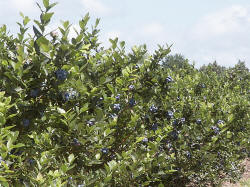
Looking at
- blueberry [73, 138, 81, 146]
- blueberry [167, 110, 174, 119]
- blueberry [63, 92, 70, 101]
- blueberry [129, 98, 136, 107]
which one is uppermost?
blueberry [167, 110, 174, 119]

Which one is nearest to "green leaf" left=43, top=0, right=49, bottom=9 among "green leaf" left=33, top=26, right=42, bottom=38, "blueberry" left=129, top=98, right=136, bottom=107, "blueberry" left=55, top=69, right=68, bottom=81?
"green leaf" left=33, top=26, right=42, bottom=38

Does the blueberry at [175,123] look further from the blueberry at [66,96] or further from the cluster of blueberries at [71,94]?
the blueberry at [66,96]

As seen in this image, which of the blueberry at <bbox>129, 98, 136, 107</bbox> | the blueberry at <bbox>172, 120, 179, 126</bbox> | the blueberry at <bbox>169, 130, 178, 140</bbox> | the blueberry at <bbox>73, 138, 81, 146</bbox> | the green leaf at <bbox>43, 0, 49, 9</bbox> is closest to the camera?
the green leaf at <bbox>43, 0, 49, 9</bbox>

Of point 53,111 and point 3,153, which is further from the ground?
point 53,111

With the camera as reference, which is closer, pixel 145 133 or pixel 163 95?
pixel 145 133

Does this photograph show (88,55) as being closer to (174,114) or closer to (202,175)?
(174,114)

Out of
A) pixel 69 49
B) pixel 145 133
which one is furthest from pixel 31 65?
pixel 145 133

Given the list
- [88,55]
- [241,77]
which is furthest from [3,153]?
[241,77]

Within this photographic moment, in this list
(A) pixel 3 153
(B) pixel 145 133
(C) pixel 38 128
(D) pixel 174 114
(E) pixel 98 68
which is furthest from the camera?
(D) pixel 174 114

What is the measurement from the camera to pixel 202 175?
20.0 feet

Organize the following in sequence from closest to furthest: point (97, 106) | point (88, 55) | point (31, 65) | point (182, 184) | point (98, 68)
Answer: point (31, 65)
point (97, 106)
point (98, 68)
point (88, 55)
point (182, 184)

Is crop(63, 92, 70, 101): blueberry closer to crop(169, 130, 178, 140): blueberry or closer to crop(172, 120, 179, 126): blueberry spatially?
crop(172, 120, 179, 126): blueberry

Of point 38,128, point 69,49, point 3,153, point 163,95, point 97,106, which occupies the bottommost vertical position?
point 3,153

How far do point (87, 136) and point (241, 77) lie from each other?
9367mm
